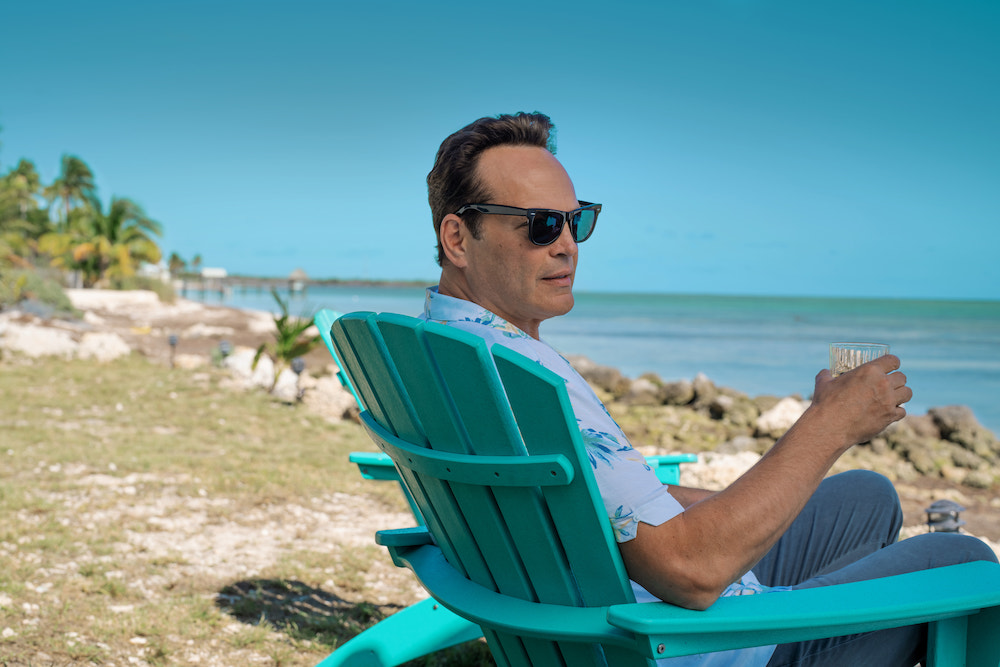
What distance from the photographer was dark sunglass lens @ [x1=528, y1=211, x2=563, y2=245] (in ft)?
5.77

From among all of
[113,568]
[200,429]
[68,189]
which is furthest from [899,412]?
[68,189]

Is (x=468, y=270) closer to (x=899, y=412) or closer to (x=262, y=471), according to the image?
(x=899, y=412)

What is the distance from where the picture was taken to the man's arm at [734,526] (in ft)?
4.15

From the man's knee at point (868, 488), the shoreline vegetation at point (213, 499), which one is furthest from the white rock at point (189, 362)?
the man's knee at point (868, 488)

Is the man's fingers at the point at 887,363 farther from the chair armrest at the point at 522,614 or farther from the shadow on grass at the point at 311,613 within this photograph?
the shadow on grass at the point at 311,613

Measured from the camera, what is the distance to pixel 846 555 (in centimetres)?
206

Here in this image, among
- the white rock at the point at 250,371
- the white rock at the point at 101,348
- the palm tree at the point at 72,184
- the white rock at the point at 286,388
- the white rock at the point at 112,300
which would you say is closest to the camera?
the white rock at the point at 286,388

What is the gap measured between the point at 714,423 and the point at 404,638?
27.2ft

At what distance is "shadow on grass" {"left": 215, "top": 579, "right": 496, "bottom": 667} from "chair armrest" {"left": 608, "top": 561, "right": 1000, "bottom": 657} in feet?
5.70

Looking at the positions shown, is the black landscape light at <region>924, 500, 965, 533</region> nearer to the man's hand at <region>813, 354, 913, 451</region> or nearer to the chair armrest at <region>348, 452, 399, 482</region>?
the man's hand at <region>813, 354, 913, 451</region>

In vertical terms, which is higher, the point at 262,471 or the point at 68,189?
the point at 68,189

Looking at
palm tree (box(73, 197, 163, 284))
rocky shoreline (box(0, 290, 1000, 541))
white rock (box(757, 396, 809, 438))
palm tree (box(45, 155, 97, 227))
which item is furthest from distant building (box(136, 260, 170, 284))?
white rock (box(757, 396, 809, 438))

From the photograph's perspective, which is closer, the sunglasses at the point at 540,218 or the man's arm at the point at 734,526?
the man's arm at the point at 734,526

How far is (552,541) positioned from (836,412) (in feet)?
1.90
